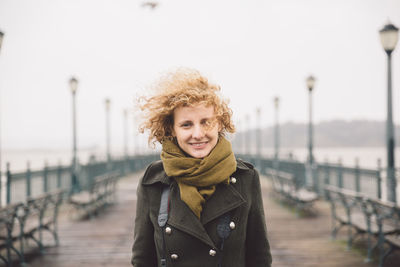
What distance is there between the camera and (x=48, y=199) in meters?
6.80

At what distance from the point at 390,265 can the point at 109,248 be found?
483 cm

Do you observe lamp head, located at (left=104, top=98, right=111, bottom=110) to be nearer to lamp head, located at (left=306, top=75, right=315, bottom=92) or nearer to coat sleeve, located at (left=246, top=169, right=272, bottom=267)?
lamp head, located at (left=306, top=75, right=315, bottom=92)

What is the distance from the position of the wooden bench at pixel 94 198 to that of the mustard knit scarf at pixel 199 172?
7860 millimetres

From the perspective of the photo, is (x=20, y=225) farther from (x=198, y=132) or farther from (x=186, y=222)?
(x=198, y=132)

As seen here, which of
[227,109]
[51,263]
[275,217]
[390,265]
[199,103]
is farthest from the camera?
[275,217]

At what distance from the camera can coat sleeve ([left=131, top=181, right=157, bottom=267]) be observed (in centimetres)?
188

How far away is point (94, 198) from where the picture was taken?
31.8ft

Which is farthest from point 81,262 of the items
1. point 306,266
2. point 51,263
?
point 306,266

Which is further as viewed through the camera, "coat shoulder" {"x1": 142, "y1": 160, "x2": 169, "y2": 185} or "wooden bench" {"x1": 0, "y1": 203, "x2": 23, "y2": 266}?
"wooden bench" {"x1": 0, "y1": 203, "x2": 23, "y2": 266}

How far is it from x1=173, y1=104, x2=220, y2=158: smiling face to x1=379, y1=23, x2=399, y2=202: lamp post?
299 inches

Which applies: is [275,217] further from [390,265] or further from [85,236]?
[85,236]

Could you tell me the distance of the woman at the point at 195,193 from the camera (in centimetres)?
178

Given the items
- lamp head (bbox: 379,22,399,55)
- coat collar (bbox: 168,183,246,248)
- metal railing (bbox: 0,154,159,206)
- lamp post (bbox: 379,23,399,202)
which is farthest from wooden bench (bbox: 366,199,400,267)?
metal railing (bbox: 0,154,159,206)

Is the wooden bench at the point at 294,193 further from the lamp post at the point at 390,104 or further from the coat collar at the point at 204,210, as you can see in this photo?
the coat collar at the point at 204,210
